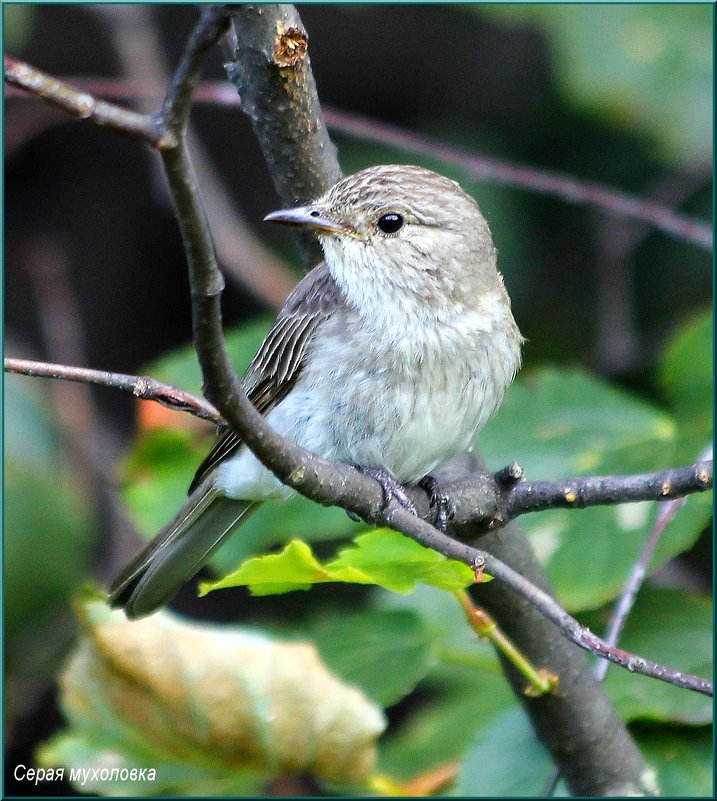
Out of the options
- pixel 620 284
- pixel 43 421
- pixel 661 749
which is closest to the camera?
pixel 661 749

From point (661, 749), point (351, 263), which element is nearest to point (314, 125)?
point (351, 263)

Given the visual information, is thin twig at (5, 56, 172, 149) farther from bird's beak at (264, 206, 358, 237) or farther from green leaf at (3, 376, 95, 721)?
green leaf at (3, 376, 95, 721)

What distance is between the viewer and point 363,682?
317 centimetres

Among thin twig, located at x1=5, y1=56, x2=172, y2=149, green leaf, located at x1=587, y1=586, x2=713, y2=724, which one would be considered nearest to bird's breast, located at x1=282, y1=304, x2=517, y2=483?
green leaf, located at x1=587, y1=586, x2=713, y2=724

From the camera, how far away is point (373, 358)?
293cm

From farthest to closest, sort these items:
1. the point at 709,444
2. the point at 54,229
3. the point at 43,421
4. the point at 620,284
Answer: the point at 54,229 < the point at 620,284 < the point at 43,421 < the point at 709,444

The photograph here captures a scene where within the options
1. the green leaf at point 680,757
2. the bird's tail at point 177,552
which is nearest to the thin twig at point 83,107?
the bird's tail at point 177,552

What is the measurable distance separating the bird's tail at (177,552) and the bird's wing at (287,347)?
5.2 inches

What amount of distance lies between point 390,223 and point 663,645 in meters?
1.44

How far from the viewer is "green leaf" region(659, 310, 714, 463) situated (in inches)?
140

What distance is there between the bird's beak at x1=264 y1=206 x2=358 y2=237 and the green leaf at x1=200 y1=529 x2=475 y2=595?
94 centimetres

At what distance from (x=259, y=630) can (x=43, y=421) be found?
6.58 feet

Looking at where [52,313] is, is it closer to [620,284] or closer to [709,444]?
[620,284]

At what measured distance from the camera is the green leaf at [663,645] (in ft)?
9.87
